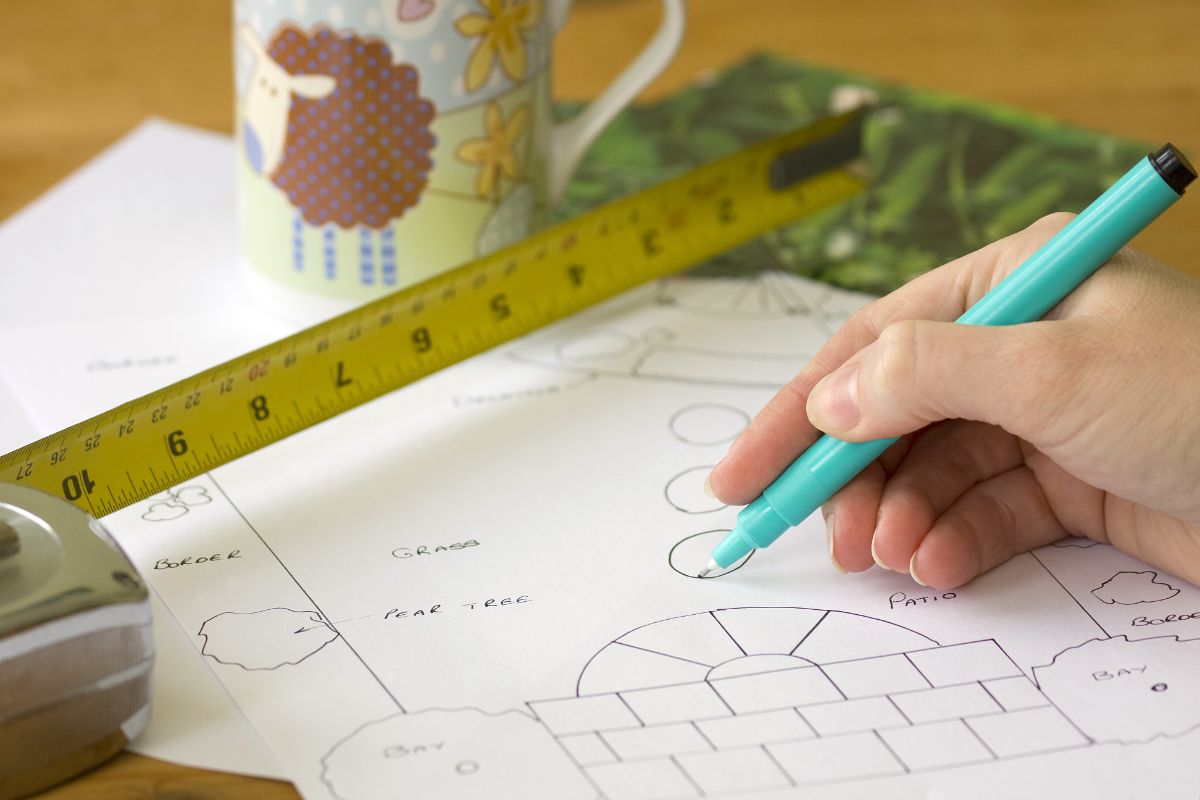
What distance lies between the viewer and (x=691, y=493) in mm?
682

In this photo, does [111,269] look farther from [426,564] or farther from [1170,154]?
[1170,154]

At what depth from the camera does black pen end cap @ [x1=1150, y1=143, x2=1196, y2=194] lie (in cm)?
54

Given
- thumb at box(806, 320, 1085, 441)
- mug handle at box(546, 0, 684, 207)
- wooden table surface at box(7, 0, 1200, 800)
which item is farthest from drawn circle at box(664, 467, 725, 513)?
wooden table surface at box(7, 0, 1200, 800)

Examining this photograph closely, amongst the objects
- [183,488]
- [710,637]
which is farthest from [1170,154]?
[183,488]

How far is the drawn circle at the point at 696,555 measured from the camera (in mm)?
624

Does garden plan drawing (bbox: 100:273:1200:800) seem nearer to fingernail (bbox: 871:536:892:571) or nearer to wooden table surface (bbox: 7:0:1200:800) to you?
fingernail (bbox: 871:536:892:571)

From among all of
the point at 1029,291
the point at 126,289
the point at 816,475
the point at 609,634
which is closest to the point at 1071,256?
the point at 1029,291

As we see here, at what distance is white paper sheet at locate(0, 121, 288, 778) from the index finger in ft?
0.82

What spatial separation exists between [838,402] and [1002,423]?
0.07 metres

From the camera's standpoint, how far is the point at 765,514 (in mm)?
604

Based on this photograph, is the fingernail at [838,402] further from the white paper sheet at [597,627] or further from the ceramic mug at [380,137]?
the ceramic mug at [380,137]

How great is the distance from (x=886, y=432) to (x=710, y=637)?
0.11 metres

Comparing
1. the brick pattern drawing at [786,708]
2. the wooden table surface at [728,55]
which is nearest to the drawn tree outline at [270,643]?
the brick pattern drawing at [786,708]

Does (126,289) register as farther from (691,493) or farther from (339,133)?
(691,493)
